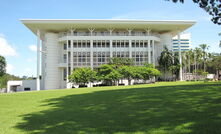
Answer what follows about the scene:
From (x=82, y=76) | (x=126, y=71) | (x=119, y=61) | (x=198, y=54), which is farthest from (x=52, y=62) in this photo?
(x=198, y=54)

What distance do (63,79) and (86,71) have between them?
1186 cm

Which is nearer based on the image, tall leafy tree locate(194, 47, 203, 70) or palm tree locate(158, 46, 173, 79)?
palm tree locate(158, 46, 173, 79)

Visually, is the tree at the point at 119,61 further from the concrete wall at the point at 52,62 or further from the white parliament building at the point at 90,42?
the concrete wall at the point at 52,62

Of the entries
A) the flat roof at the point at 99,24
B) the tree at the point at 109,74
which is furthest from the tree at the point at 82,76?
the flat roof at the point at 99,24

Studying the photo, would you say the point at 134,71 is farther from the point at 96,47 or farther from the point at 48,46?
the point at 48,46

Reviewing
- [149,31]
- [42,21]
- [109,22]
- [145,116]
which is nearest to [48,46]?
[42,21]

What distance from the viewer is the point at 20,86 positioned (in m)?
49.0

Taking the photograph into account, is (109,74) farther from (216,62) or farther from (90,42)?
(216,62)

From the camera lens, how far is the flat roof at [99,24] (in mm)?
42000

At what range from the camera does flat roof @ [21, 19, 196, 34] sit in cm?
4200

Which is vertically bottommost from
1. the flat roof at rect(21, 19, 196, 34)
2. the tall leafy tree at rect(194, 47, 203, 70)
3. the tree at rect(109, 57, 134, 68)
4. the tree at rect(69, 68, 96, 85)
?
the tree at rect(69, 68, 96, 85)

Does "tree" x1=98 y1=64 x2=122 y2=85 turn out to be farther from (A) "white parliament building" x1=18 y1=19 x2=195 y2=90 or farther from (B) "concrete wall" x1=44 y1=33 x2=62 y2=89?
(B) "concrete wall" x1=44 y1=33 x2=62 y2=89

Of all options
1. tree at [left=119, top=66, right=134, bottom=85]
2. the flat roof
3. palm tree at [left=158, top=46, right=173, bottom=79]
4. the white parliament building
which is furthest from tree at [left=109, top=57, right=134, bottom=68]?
the flat roof

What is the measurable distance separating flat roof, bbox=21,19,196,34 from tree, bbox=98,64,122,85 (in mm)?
10725
